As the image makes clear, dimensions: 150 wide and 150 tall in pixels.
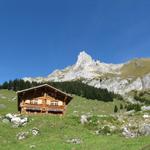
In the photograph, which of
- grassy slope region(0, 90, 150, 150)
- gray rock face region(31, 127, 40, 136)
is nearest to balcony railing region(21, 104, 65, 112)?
grassy slope region(0, 90, 150, 150)

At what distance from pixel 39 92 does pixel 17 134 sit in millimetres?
27112

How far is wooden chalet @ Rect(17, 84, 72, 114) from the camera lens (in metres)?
73.3

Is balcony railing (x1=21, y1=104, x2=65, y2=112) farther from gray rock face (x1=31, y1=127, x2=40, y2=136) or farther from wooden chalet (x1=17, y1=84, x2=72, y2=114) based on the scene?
gray rock face (x1=31, y1=127, x2=40, y2=136)

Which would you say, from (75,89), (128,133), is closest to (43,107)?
(128,133)

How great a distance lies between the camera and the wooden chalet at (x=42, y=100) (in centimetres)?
7332

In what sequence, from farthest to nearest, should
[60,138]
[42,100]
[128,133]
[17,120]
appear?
1. [42,100]
2. [17,120]
3. [128,133]
4. [60,138]

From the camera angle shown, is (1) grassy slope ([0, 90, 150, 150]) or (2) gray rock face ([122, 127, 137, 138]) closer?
(1) grassy slope ([0, 90, 150, 150])

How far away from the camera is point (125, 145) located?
39750 mm

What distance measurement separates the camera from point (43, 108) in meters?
73.6

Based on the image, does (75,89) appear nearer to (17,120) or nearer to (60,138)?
(17,120)

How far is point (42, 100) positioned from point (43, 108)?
1857 mm

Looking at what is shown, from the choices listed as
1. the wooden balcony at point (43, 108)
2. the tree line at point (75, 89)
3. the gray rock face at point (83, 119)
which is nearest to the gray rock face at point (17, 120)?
the gray rock face at point (83, 119)

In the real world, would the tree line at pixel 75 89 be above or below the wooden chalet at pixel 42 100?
above

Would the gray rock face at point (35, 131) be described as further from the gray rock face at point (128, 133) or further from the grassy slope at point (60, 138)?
the gray rock face at point (128, 133)
